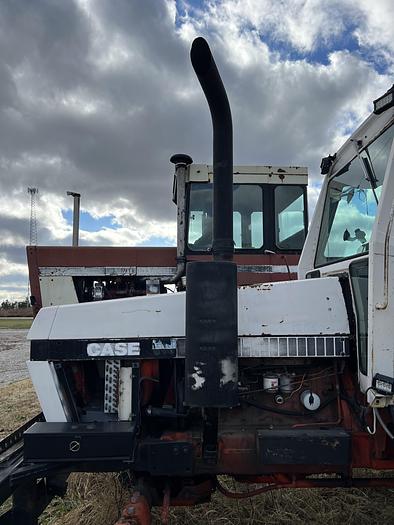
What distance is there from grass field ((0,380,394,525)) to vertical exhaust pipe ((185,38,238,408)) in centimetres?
157

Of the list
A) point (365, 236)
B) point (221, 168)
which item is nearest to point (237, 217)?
point (365, 236)

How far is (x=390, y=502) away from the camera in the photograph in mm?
3797

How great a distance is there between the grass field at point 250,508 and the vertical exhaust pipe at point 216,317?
157cm

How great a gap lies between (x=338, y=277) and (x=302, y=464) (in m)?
1.15

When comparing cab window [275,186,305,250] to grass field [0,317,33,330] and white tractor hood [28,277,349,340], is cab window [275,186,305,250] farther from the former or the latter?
grass field [0,317,33,330]

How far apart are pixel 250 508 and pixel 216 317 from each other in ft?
6.65

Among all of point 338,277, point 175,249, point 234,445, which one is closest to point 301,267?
point 338,277

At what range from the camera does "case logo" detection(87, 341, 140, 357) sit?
286cm

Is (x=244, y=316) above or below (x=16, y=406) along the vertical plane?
above

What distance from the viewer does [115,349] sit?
2.87 metres

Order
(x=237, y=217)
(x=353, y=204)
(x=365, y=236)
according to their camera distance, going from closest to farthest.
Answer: (x=365, y=236)
(x=353, y=204)
(x=237, y=217)

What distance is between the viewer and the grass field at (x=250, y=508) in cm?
347

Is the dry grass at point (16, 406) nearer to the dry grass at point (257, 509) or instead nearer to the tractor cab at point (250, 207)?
the dry grass at point (257, 509)

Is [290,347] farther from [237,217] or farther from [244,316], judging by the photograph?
[237,217]
